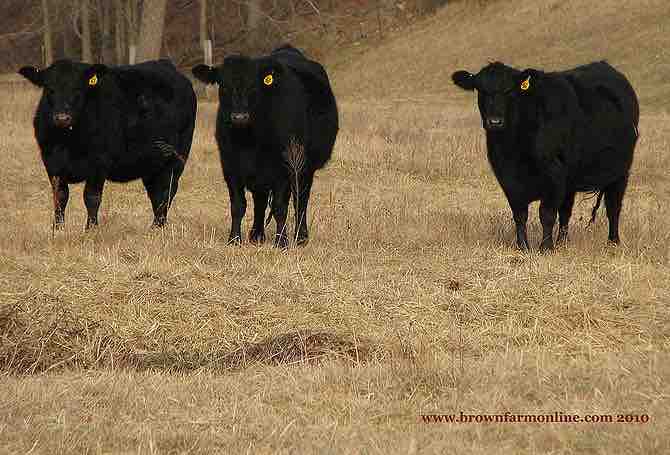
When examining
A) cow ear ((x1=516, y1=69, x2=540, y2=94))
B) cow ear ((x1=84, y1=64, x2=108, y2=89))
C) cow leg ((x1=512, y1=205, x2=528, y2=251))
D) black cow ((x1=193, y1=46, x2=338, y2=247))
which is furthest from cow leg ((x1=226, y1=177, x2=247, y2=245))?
cow ear ((x1=516, y1=69, x2=540, y2=94))

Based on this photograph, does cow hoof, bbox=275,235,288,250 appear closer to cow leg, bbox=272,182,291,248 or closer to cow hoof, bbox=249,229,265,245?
cow leg, bbox=272,182,291,248

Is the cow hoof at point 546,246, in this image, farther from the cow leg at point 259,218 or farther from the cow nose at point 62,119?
the cow nose at point 62,119

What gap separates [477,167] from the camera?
1625cm

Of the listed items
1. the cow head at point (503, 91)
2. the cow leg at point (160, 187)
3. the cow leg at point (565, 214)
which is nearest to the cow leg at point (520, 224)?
the cow leg at point (565, 214)

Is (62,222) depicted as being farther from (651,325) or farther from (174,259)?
(651,325)

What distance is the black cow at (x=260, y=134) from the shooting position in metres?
9.65

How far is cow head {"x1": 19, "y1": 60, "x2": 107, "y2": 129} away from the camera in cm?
1011

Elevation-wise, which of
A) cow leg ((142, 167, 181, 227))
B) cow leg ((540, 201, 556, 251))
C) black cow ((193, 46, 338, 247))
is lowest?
cow leg ((142, 167, 181, 227))

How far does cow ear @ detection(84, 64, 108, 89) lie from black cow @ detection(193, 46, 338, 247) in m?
1.08

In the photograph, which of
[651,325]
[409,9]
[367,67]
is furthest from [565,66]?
[651,325]

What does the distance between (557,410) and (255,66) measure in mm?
5374

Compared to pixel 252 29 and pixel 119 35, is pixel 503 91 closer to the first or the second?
pixel 119 35

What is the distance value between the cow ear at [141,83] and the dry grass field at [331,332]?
4.32ft

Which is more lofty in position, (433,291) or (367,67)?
(433,291)
